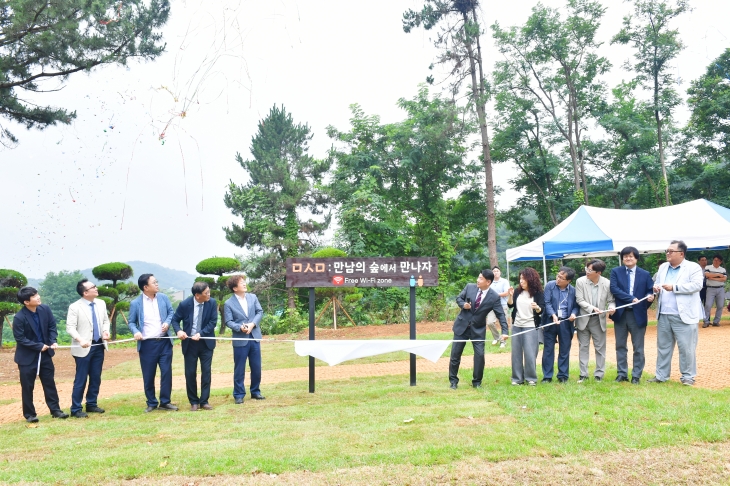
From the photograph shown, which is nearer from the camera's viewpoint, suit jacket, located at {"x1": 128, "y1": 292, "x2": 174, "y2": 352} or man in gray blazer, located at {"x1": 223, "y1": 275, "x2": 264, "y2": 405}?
suit jacket, located at {"x1": 128, "y1": 292, "x2": 174, "y2": 352}

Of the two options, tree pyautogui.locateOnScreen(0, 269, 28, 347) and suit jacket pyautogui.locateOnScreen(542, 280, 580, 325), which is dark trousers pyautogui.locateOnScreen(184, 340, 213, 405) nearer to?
suit jacket pyautogui.locateOnScreen(542, 280, 580, 325)

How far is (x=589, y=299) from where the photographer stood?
7992 millimetres

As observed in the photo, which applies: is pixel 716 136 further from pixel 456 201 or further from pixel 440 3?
pixel 440 3

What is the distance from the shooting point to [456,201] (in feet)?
103

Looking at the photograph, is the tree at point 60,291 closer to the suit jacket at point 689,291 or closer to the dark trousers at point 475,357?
the dark trousers at point 475,357

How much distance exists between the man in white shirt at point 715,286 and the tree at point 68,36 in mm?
14332

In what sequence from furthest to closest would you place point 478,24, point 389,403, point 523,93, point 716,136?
point 523,93 → point 716,136 → point 478,24 → point 389,403

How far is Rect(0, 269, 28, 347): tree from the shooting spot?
17469 mm

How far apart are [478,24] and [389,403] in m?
19.0

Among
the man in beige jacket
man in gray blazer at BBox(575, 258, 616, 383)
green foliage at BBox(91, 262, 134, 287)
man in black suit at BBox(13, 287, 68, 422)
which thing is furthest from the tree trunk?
man in black suit at BBox(13, 287, 68, 422)

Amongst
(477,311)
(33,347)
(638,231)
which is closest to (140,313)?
(33,347)

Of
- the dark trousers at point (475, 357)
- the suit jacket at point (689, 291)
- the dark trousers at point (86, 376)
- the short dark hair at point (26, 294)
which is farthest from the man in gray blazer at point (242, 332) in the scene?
the suit jacket at point (689, 291)

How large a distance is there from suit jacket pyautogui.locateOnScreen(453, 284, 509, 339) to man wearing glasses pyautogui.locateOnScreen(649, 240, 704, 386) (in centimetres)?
202

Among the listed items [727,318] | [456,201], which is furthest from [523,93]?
[727,318]
